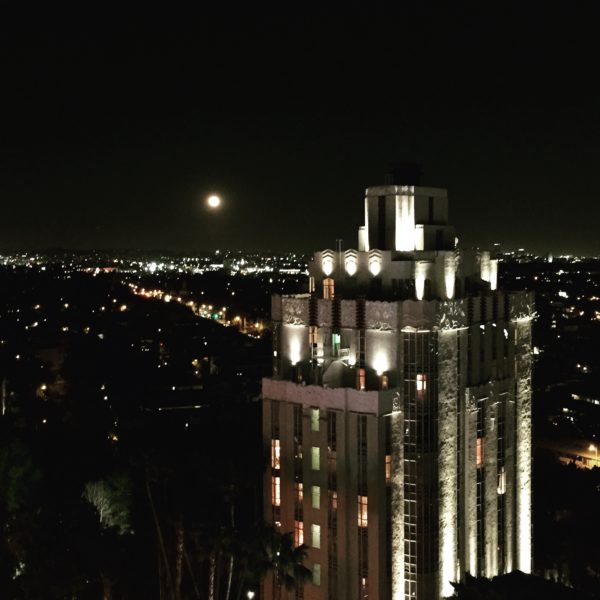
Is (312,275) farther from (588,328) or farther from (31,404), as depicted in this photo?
(588,328)

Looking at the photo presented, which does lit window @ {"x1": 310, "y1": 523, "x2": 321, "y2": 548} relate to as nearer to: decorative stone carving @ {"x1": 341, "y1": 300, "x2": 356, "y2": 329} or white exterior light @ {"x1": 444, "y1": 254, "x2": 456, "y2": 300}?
decorative stone carving @ {"x1": 341, "y1": 300, "x2": 356, "y2": 329}

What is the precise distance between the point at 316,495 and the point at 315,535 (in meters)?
1.99

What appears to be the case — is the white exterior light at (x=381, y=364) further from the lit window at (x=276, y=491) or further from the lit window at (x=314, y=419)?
the lit window at (x=276, y=491)

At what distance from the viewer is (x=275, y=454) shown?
41781 mm

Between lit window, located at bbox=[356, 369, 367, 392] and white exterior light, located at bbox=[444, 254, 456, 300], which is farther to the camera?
white exterior light, located at bbox=[444, 254, 456, 300]

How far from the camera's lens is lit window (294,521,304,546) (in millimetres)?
40844

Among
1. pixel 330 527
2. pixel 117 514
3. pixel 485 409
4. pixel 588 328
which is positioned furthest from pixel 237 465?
pixel 588 328

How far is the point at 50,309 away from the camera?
597ft

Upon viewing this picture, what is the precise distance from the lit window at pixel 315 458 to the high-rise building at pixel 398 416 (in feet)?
0.24

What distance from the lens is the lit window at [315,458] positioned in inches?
1577

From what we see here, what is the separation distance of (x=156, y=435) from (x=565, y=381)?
6790 centimetres

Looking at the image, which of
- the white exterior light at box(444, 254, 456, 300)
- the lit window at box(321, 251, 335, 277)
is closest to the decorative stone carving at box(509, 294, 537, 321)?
the white exterior light at box(444, 254, 456, 300)

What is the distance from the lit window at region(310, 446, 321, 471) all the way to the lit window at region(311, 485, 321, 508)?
0.95 metres

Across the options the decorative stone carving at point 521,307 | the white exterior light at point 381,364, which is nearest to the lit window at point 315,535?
the white exterior light at point 381,364
